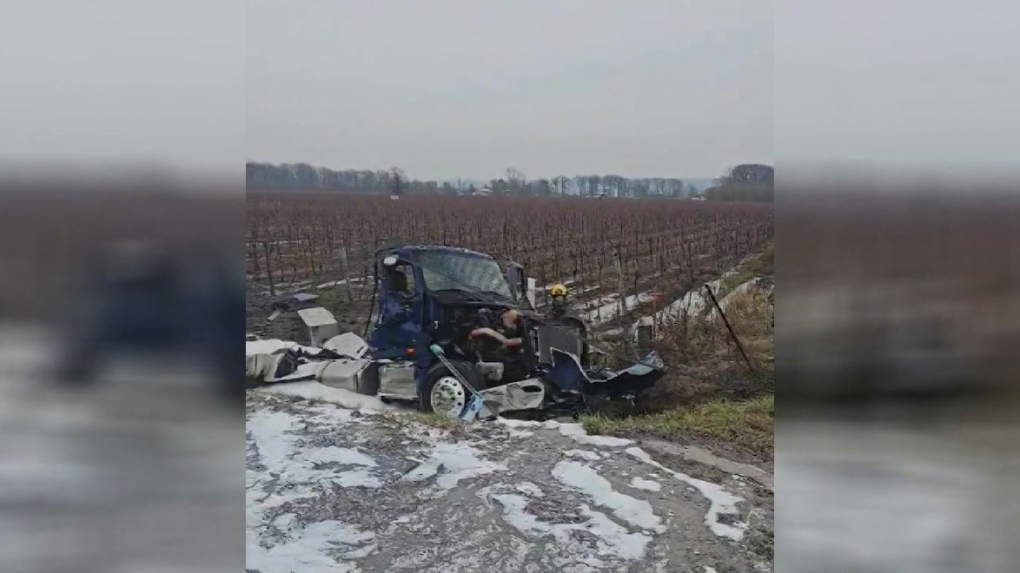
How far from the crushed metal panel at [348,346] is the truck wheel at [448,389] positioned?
249 millimetres

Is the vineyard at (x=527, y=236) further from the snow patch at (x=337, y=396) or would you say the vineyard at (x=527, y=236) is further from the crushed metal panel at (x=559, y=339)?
the snow patch at (x=337, y=396)

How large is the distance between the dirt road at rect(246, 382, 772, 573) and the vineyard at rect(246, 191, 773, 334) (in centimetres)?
48

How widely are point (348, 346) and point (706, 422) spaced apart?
1.28 m

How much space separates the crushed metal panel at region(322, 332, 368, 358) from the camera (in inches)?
99.0

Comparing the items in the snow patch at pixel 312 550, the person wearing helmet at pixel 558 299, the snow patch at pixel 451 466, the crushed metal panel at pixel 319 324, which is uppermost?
the person wearing helmet at pixel 558 299

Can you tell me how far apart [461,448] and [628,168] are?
108cm

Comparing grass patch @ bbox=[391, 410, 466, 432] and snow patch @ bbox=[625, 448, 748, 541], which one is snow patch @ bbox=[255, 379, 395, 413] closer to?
grass patch @ bbox=[391, 410, 466, 432]

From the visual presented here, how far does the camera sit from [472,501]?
2.22m

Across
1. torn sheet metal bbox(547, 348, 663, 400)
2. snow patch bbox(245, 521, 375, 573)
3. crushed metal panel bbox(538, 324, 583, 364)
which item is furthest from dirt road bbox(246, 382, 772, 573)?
crushed metal panel bbox(538, 324, 583, 364)

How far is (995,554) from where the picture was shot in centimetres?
179

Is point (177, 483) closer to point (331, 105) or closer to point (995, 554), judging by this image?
point (331, 105)

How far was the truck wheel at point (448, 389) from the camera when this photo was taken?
8.16 feet

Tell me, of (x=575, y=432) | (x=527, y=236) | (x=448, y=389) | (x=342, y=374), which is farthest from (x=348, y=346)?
(x=575, y=432)

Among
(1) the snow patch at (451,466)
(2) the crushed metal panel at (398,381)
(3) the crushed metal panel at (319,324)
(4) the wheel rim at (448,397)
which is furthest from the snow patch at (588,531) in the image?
(3) the crushed metal panel at (319,324)
